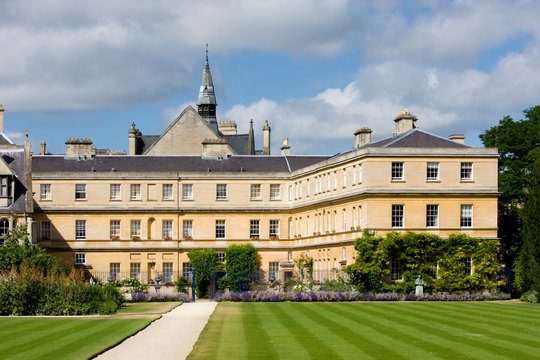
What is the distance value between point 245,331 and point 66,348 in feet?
25.0

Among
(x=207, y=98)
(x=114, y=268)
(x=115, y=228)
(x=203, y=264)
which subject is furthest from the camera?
(x=207, y=98)

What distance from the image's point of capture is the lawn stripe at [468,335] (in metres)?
27.5

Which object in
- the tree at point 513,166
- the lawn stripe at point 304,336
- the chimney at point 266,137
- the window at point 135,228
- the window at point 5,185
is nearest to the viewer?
the lawn stripe at point 304,336

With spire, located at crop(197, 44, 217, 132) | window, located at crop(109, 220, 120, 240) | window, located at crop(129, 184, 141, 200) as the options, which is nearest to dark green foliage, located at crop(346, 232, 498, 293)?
window, located at crop(129, 184, 141, 200)

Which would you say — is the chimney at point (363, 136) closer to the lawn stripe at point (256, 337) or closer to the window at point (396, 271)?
the window at point (396, 271)

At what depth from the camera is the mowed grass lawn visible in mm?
26484

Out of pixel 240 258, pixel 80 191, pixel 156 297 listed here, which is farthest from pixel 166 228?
pixel 156 297

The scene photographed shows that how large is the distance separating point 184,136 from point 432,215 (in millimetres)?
40572

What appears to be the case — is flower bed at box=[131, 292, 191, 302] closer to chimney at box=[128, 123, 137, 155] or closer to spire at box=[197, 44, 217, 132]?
chimney at box=[128, 123, 137, 155]

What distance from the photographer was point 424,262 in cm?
5966

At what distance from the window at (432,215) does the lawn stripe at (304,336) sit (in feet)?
62.5

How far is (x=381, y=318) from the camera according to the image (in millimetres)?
39125

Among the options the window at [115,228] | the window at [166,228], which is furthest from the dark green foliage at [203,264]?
the window at [115,228]

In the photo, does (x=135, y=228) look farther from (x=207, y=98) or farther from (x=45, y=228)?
(x=207, y=98)
